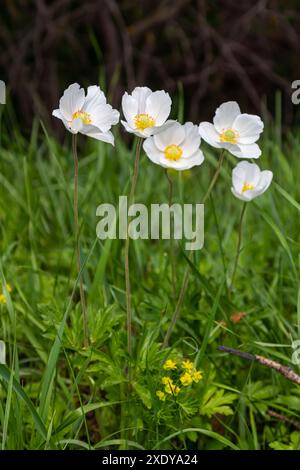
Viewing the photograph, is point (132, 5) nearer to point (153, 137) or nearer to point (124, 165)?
point (124, 165)

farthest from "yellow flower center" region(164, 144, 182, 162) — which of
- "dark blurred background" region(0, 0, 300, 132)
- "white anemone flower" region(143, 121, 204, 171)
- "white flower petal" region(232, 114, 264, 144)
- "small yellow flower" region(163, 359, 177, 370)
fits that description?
"dark blurred background" region(0, 0, 300, 132)

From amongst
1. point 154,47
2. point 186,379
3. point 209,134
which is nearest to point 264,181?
point 209,134

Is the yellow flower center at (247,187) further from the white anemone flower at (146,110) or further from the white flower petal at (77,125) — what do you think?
the white flower petal at (77,125)

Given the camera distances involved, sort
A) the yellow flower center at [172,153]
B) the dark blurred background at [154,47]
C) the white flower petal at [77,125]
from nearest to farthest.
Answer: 1. the white flower petal at [77,125]
2. the yellow flower center at [172,153]
3. the dark blurred background at [154,47]

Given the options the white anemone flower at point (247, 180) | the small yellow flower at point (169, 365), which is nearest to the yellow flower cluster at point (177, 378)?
the small yellow flower at point (169, 365)

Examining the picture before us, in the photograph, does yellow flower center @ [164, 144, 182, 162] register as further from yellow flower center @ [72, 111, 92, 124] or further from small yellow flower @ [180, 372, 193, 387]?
small yellow flower @ [180, 372, 193, 387]
